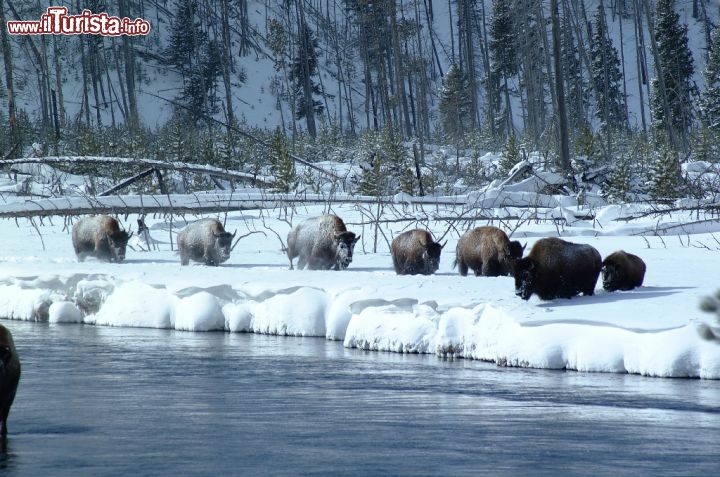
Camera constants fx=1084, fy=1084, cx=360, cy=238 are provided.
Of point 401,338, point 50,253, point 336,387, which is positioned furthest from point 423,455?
point 50,253

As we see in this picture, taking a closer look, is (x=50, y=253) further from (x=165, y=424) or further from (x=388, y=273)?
(x=165, y=424)

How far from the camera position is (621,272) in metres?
11.8

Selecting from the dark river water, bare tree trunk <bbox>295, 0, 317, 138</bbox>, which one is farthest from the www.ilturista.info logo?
the dark river water

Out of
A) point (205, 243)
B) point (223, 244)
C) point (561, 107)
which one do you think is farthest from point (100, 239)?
point (561, 107)

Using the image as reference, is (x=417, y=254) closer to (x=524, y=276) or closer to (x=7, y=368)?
(x=524, y=276)

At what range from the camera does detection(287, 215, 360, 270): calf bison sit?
610 inches

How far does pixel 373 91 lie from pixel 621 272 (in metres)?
56.6

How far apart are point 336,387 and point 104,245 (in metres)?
9.80

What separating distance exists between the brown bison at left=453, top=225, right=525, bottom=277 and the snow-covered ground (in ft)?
0.94

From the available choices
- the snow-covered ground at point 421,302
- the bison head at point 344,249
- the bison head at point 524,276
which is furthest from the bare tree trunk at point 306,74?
the bison head at point 524,276

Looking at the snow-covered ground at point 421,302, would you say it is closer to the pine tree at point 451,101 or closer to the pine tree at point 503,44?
the pine tree at point 451,101

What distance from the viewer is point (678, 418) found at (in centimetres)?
730

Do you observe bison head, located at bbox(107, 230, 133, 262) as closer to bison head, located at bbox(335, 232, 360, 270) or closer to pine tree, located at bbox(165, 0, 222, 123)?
bison head, located at bbox(335, 232, 360, 270)

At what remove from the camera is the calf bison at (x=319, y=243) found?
1550 centimetres
